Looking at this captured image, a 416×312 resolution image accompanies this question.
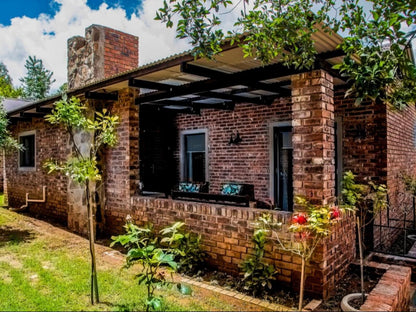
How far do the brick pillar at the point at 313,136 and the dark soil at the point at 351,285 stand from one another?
114cm

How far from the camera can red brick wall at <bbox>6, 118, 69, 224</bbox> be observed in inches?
330

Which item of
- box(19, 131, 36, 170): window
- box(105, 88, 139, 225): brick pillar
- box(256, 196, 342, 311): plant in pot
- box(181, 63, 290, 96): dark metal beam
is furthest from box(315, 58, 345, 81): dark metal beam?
box(19, 131, 36, 170): window

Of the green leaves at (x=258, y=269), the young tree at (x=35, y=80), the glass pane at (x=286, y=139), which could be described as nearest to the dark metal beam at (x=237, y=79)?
the green leaves at (x=258, y=269)

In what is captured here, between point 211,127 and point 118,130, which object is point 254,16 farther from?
point 211,127

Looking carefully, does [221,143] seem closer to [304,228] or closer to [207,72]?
[207,72]

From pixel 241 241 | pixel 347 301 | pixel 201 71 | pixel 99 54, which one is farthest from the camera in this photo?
pixel 99 54

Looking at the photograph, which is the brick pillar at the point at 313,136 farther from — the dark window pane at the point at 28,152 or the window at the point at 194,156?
the dark window pane at the point at 28,152

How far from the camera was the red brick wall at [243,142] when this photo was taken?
753 centimetres

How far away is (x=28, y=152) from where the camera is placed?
35.2 feet

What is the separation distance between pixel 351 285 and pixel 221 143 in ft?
16.1

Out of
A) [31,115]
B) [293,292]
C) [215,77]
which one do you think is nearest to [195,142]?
[215,77]

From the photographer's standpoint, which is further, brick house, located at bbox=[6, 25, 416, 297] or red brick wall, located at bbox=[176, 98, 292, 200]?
red brick wall, located at bbox=[176, 98, 292, 200]

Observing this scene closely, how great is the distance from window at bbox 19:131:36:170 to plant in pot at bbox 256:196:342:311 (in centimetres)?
876

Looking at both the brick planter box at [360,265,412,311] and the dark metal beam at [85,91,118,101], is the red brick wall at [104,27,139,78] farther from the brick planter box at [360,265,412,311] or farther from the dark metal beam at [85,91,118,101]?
the brick planter box at [360,265,412,311]
